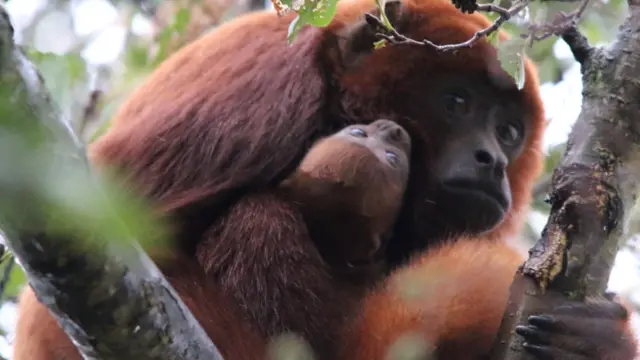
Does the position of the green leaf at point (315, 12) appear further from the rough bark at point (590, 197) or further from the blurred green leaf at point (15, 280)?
the blurred green leaf at point (15, 280)

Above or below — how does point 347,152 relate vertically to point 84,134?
above

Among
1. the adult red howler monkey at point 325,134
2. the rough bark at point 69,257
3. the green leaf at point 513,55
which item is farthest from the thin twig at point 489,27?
the rough bark at point 69,257

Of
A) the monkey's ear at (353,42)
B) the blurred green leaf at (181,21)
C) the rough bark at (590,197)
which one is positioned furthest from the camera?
the blurred green leaf at (181,21)

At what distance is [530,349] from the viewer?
2.12 m

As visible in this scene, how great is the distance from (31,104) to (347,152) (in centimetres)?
158

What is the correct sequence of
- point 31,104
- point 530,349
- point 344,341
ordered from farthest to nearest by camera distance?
point 344,341 < point 530,349 < point 31,104

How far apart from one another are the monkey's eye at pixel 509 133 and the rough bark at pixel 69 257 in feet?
6.06

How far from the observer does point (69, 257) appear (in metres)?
1.58

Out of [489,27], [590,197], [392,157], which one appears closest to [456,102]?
[392,157]

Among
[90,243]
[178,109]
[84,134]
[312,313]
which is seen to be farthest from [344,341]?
[84,134]

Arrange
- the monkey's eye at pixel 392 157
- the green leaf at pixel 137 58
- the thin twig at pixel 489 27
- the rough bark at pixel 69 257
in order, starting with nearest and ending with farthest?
the rough bark at pixel 69 257 → the thin twig at pixel 489 27 → the monkey's eye at pixel 392 157 → the green leaf at pixel 137 58

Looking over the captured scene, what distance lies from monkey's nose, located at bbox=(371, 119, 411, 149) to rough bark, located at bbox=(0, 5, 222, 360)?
1.29 meters

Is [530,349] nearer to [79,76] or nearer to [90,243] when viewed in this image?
[90,243]

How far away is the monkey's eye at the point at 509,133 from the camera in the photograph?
11.5 feet
